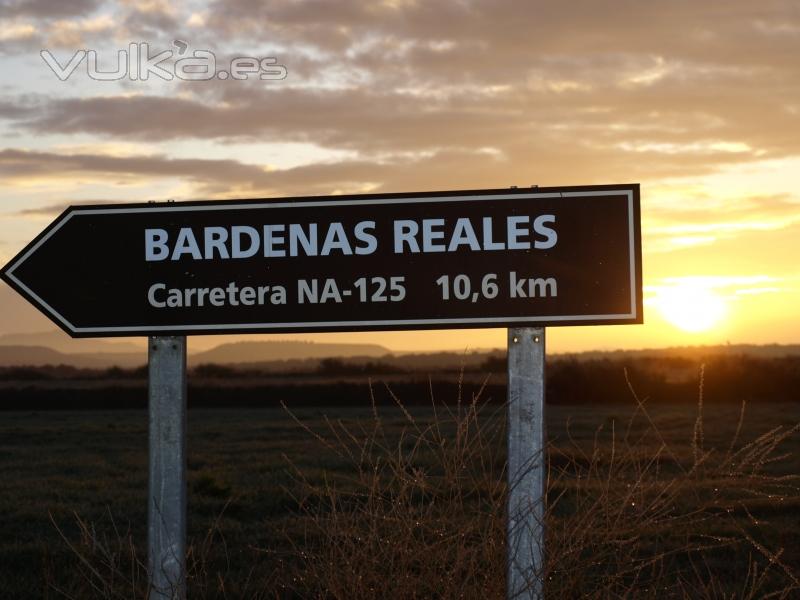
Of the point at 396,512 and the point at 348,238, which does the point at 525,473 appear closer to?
the point at 396,512

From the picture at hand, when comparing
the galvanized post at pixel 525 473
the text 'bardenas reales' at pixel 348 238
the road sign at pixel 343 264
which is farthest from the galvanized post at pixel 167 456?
the galvanized post at pixel 525 473

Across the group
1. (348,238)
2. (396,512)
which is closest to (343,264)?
(348,238)

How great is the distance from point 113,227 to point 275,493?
810 centimetres

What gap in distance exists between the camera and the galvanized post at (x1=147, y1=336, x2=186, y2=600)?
18.1 feet

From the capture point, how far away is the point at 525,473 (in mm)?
5062

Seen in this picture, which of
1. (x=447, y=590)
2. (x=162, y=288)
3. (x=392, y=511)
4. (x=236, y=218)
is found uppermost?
(x=236, y=218)

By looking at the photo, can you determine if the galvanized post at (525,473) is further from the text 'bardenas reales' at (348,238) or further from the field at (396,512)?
the text 'bardenas reales' at (348,238)

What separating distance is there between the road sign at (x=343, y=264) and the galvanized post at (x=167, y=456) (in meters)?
0.16

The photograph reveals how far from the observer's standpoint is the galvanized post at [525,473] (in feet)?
16.3

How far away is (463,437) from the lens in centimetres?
522

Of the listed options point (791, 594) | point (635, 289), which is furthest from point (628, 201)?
point (791, 594)

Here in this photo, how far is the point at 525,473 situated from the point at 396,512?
0.63 metres

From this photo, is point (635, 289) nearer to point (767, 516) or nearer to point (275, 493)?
point (767, 516)

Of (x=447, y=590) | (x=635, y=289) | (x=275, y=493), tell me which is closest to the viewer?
(x=447, y=590)
